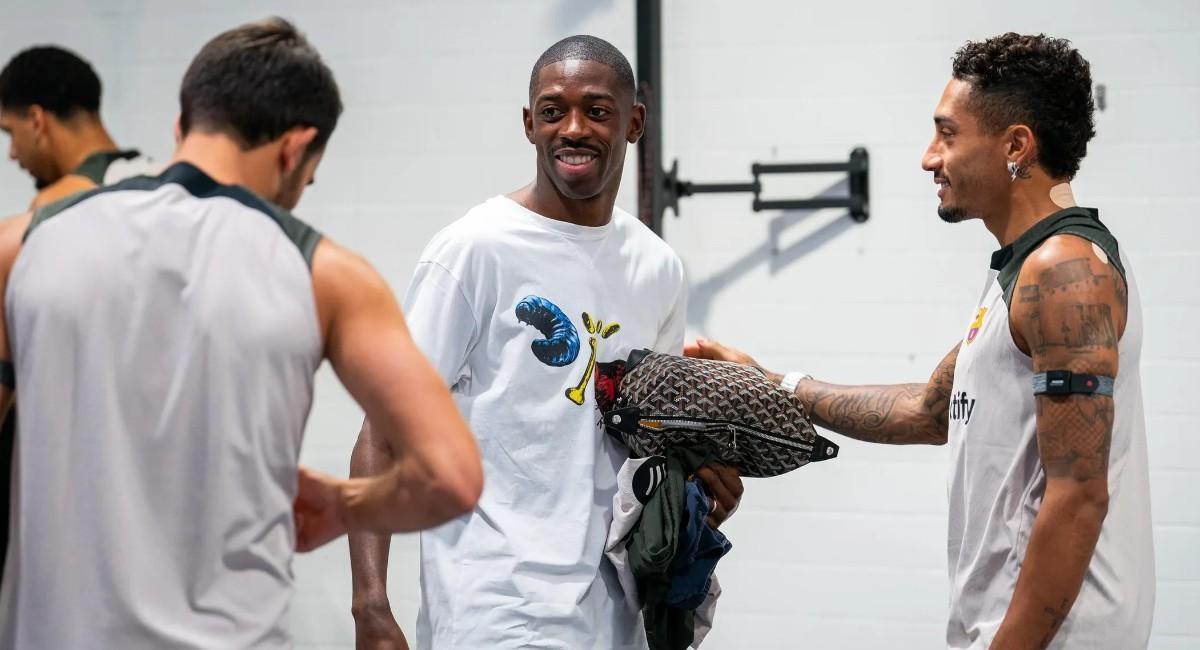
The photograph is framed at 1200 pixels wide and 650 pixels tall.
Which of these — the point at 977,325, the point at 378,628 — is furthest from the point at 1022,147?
the point at 378,628

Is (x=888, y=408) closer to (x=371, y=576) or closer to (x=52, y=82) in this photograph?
(x=371, y=576)

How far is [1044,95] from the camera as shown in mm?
2211

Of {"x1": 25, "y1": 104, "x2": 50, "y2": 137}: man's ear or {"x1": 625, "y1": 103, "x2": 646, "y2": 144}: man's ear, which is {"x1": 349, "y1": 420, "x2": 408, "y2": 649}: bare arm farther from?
{"x1": 25, "y1": 104, "x2": 50, "y2": 137}: man's ear

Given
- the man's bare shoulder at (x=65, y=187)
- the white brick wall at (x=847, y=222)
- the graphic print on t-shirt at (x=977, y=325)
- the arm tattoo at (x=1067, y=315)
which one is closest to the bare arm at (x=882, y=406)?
the graphic print on t-shirt at (x=977, y=325)

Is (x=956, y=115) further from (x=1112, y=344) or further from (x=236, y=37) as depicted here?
(x=236, y=37)

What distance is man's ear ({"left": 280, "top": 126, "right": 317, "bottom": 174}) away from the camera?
1.54 m

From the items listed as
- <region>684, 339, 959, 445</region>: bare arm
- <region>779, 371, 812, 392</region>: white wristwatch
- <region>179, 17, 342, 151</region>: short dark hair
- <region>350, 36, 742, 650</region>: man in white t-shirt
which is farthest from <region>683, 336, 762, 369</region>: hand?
<region>179, 17, 342, 151</region>: short dark hair

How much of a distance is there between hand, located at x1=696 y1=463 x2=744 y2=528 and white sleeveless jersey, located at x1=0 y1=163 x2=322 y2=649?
1040 mm

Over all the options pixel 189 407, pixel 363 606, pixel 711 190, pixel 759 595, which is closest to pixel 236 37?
pixel 189 407

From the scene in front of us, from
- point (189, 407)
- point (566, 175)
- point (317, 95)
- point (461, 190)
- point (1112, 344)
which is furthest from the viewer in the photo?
point (461, 190)

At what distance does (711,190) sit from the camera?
402 centimetres

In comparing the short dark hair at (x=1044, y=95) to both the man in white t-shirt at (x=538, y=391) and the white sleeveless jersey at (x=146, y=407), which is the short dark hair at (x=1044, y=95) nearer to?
the man in white t-shirt at (x=538, y=391)

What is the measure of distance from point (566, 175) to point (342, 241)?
A: 6.76 ft

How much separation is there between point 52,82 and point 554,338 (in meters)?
1.41
